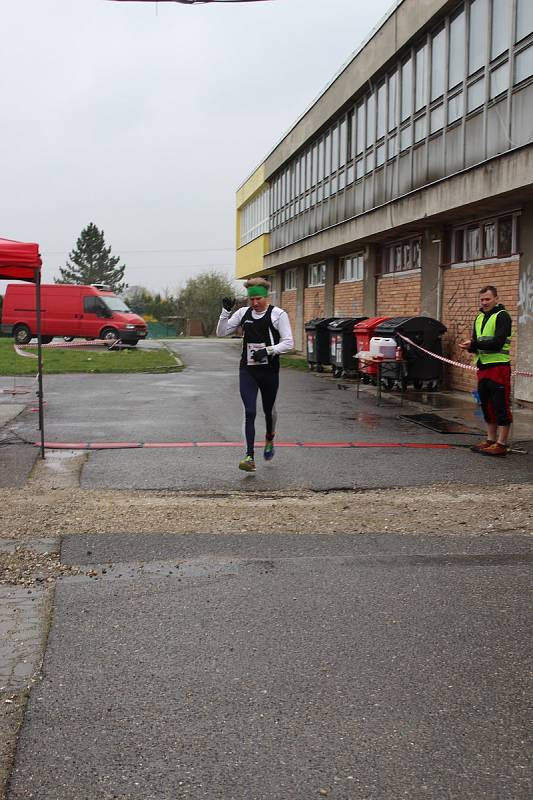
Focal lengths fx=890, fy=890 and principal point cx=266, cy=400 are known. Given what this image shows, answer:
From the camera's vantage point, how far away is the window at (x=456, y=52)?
53.5 feet

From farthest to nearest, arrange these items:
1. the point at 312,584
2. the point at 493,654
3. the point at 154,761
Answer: the point at 312,584 < the point at 493,654 < the point at 154,761

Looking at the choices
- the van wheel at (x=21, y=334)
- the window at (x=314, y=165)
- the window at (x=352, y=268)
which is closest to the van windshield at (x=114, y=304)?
the van wheel at (x=21, y=334)

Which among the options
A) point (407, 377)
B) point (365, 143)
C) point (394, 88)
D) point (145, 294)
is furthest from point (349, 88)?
point (145, 294)

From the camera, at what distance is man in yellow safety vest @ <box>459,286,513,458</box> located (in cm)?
940

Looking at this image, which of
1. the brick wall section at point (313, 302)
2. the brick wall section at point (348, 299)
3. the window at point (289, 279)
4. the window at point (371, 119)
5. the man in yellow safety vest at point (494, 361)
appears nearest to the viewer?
the man in yellow safety vest at point (494, 361)

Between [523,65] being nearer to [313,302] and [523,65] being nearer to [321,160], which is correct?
[321,160]

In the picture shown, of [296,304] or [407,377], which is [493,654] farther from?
[296,304]

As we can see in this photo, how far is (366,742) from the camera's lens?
3.16 meters

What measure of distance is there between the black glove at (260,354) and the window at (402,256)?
12.1m

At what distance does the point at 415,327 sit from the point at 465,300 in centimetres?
118

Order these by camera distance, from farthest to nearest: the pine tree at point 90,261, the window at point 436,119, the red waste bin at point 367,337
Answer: the pine tree at point 90,261
the red waste bin at point 367,337
the window at point 436,119

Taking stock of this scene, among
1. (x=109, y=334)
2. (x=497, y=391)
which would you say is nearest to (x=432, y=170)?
(x=497, y=391)

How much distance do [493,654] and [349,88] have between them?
22236mm

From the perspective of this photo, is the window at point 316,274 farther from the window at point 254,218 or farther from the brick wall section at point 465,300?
the brick wall section at point 465,300
